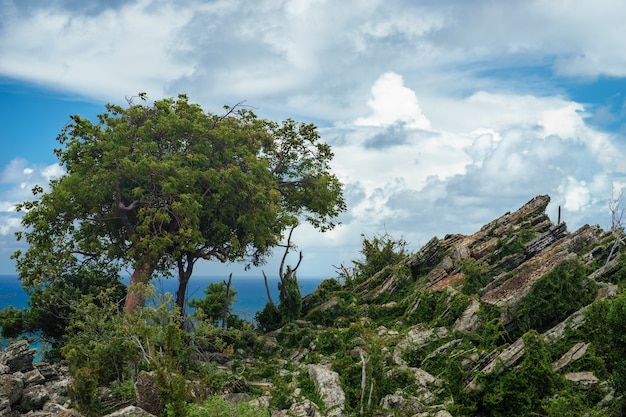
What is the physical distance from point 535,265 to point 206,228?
1969 cm

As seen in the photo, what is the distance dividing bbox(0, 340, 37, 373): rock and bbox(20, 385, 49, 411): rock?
2.68 metres

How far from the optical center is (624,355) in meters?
20.5

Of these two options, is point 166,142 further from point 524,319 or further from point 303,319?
point 524,319

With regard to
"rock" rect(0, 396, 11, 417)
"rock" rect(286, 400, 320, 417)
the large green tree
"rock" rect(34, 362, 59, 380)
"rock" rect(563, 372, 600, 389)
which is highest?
the large green tree

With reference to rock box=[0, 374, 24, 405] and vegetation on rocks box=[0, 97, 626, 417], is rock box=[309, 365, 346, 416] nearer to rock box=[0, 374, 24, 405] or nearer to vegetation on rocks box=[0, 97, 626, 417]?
vegetation on rocks box=[0, 97, 626, 417]

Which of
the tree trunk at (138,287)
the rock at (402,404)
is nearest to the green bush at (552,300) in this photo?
the rock at (402,404)

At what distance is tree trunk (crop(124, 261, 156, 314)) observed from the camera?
32.2m

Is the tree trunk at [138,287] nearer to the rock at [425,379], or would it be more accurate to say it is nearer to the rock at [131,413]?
the rock at [131,413]

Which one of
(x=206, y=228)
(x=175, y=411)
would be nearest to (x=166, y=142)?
(x=206, y=228)

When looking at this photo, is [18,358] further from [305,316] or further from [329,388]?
[305,316]

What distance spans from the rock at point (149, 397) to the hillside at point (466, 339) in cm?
15

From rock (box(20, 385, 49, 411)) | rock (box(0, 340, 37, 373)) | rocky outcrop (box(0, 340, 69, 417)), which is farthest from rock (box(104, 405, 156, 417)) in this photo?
rock (box(0, 340, 37, 373))

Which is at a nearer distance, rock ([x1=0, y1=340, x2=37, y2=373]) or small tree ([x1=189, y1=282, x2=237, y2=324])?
rock ([x1=0, y1=340, x2=37, y2=373])

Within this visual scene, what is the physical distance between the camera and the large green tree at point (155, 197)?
3428 centimetres
